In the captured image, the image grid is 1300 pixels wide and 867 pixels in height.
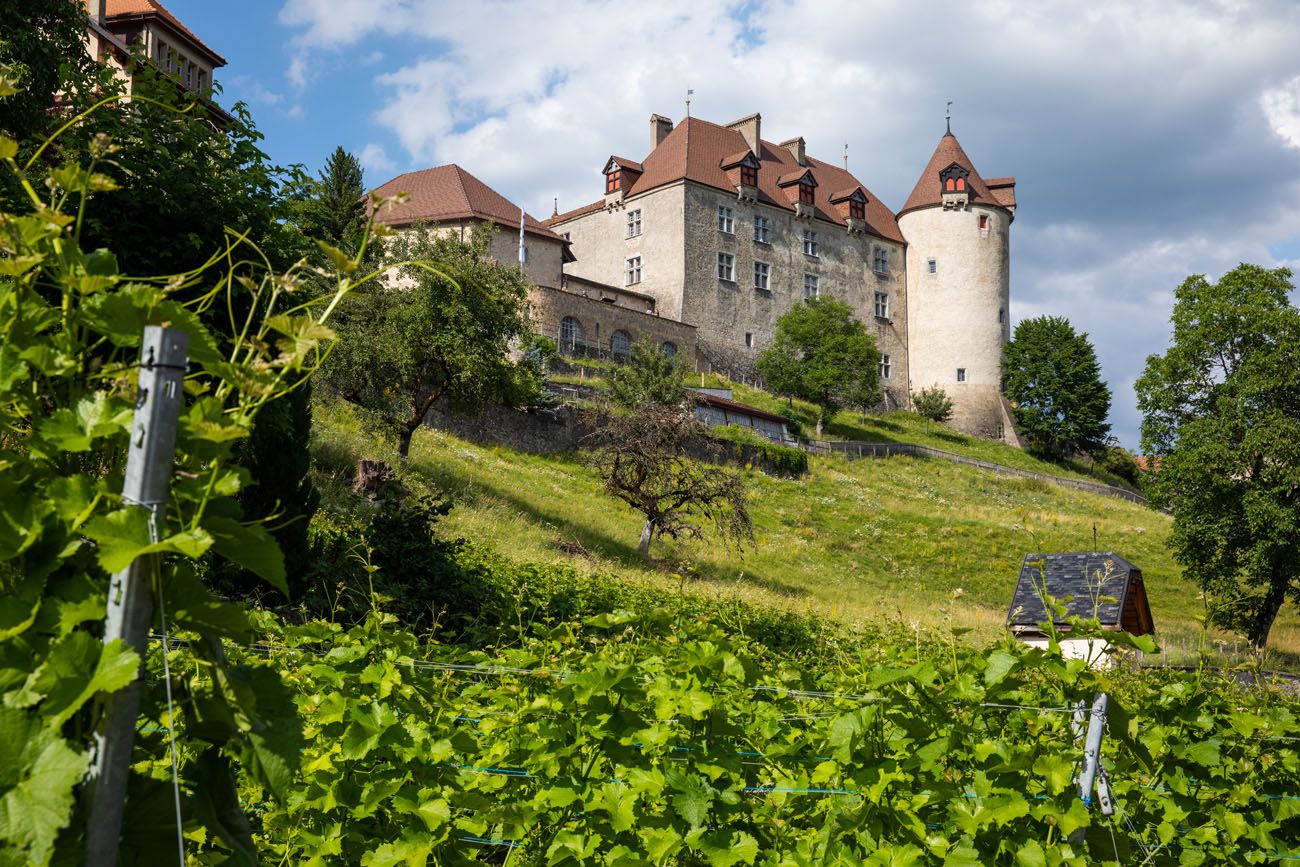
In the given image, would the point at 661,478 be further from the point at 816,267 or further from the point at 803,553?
the point at 816,267

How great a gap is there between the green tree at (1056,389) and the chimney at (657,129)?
26275 mm

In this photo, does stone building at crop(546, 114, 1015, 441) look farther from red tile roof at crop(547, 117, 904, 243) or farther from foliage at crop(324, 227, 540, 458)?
foliage at crop(324, 227, 540, 458)

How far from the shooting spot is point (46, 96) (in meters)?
15.0

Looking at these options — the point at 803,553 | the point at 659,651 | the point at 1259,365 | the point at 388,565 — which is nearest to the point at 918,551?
the point at 803,553

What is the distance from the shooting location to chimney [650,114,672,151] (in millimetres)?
66125

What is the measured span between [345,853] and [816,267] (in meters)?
67.1

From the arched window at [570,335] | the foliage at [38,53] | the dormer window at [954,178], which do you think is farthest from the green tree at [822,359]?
the foliage at [38,53]

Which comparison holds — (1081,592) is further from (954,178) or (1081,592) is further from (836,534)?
(954,178)

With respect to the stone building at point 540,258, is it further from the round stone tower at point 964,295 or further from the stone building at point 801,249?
the round stone tower at point 964,295

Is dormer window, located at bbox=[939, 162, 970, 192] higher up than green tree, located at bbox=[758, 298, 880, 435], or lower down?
higher up

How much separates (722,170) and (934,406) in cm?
1989

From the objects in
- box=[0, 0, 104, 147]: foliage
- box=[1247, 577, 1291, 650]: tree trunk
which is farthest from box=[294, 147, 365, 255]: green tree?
box=[1247, 577, 1291, 650]: tree trunk

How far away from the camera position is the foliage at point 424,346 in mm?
25922

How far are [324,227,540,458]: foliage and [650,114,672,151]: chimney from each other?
40.8 metres
